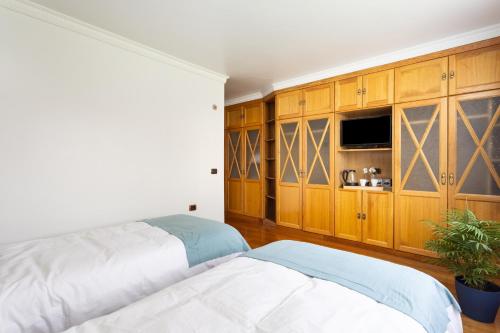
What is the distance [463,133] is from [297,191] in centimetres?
216

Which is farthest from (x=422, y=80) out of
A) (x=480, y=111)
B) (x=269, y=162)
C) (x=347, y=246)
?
(x=269, y=162)

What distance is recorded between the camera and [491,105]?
2512 mm

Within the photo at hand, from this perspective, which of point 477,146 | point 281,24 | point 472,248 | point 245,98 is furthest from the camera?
point 245,98

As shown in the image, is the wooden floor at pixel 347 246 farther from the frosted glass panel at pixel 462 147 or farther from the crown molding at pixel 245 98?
the crown molding at pixel 245 98

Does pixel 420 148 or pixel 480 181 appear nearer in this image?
pixel 480 181

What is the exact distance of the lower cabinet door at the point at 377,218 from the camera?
311cm

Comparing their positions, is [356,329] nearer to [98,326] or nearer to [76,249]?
[98,326]

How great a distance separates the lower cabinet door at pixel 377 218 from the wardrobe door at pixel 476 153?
0.64m

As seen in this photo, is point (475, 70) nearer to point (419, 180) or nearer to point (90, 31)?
point (419, 180)

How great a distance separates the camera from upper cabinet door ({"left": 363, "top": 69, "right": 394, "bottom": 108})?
10.2 feet

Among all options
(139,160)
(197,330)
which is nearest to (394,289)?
(197,330)

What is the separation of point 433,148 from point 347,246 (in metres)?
1.62

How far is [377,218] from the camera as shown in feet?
10.5

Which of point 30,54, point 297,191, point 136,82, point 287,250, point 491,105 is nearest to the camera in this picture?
point 287,250
